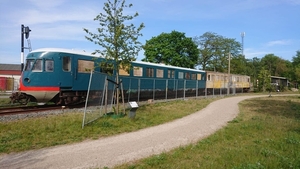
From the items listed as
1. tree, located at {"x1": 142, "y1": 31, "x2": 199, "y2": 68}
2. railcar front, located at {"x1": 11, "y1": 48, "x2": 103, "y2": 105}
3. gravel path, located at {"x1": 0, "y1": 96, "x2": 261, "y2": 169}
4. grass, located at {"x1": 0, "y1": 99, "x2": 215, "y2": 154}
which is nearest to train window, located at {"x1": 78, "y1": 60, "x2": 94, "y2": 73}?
railcar front, located at {"x1": 11, "y1": 48, "x2": 103, "y2": 105}

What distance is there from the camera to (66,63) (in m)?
15.1

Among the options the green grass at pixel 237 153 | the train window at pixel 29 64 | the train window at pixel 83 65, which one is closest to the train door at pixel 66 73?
the train window at pixel 83 65

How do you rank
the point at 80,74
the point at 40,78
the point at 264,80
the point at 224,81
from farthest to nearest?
the point at 264,80, the point at 224,81, the point at 80,74, the point at 40,78

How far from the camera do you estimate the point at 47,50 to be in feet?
48.6

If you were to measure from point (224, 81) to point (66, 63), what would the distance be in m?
28.5

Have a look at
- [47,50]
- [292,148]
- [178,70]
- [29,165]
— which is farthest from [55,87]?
[178,70]

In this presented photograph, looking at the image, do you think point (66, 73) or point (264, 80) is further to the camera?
point (264, 80)

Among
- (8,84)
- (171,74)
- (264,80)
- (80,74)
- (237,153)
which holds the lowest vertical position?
(237,153)

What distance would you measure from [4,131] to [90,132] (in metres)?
2.82

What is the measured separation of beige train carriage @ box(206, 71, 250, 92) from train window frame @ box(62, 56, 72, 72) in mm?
21689

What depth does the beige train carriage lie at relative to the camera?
35844mm

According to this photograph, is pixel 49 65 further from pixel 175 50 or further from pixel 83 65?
pixel 175 50

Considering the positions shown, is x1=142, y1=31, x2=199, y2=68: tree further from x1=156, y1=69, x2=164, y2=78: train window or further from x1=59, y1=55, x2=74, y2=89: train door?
→ x1=59, y1=55, x2=74, y2=89: train door

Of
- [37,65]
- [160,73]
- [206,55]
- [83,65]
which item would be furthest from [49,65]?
[206,55]
